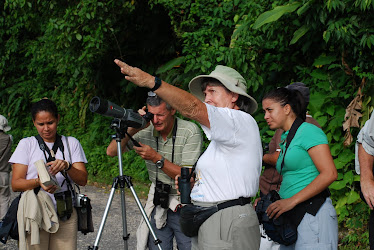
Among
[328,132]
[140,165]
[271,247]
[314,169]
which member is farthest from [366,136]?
[140,165]

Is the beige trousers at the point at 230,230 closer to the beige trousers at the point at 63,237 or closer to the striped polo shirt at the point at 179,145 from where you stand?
the striped polo shirt at the point at 179,145

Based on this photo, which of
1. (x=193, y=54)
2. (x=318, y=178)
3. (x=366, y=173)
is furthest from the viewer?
(x=193, y=54)

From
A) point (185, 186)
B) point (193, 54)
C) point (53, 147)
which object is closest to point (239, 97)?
point (185, 186)

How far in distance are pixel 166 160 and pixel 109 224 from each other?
12.7 ft

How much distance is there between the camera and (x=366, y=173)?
3518 mm

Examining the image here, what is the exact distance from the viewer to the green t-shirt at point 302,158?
3.33 meters

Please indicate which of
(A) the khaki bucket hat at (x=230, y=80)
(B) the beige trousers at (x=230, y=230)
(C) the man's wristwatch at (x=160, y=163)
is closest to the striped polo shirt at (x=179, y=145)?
(C) the man's wristwatch at (x=160, y=163)

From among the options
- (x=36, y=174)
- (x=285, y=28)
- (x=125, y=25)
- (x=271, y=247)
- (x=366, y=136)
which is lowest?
(x=271, y=247)

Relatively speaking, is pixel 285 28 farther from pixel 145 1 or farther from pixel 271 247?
pixel 145 1

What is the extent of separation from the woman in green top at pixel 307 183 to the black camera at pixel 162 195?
0.92m

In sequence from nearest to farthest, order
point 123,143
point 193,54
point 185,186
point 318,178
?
point 185,186, point 318,178, point 123,143, point 193,54

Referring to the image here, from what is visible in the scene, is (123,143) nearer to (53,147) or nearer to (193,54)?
(53,147)

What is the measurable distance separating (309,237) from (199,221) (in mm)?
819

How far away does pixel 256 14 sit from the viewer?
24.0ft
